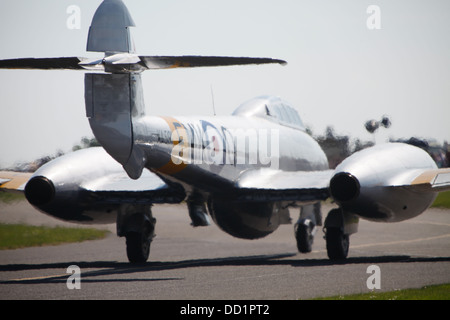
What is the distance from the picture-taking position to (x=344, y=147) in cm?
3030

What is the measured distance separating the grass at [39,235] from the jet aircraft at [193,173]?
504cm

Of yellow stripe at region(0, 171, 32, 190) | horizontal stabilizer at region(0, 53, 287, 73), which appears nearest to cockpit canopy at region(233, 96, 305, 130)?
yellow stripe at region(0, 171, 32, 190)

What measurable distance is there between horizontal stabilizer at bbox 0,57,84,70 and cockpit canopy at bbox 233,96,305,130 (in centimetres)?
968

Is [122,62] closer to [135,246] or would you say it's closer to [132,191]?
[132,191]

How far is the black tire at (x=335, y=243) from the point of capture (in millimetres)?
20375

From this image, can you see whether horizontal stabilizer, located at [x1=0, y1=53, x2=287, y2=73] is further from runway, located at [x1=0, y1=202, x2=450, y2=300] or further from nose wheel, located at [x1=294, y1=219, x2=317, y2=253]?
nose wheel, located at [x1=294, y1=219, x2=317, y2=253]

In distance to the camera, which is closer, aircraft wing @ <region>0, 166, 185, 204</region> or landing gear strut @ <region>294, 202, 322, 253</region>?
aircraft wing @ <region>0, 166, 185, 204</region>

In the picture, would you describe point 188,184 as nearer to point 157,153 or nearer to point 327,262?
point 157,153

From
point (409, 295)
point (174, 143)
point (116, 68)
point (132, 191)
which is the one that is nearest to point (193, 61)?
point (116, 68)

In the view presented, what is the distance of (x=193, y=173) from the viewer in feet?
62.0


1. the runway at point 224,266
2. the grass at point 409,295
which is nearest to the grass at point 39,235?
the runway at point 224,266

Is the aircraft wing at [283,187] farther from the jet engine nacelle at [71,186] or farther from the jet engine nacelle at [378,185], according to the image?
the jet engine nacelle at [71,186]

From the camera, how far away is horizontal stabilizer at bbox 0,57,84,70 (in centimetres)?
1468

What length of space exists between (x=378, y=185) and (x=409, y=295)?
5872 mm
